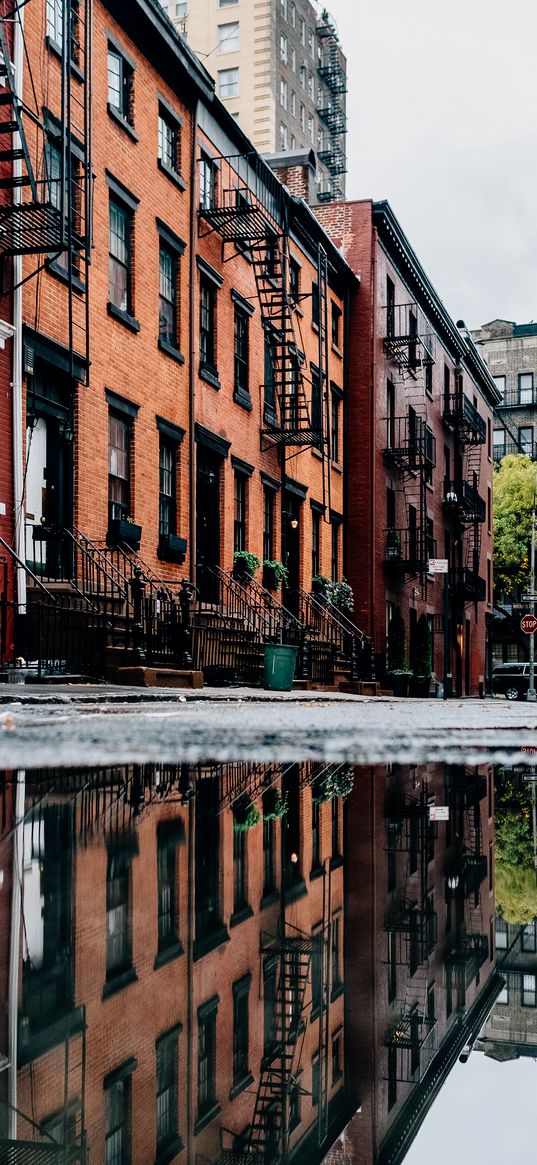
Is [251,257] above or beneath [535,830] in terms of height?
above

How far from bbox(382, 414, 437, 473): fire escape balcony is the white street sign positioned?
110 ft

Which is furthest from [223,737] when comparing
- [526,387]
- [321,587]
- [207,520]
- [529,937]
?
[526,387]

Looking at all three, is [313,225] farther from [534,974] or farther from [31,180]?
[534,974]

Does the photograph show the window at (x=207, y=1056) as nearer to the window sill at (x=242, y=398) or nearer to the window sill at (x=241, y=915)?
the window sill at (x=241, y=915)

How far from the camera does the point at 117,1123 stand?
1.34 m

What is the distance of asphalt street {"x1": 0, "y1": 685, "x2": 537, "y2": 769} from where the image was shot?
6.25 metres

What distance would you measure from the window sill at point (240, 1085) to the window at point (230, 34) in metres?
73.1

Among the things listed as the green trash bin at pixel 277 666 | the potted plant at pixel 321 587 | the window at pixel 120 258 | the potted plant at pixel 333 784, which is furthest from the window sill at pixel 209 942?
the potted plant at pixel 321 587

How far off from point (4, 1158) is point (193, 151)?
83.6 feet

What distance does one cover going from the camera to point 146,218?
74.3 ft

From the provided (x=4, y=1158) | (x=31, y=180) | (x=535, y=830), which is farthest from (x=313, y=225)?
(x=4, y=1158)

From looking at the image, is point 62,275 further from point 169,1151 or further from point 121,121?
point 169,1151

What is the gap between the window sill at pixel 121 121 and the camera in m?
20.9

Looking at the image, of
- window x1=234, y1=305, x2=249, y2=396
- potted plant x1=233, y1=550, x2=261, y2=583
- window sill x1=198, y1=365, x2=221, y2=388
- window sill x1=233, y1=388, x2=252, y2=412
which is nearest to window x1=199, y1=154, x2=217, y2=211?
window x1=234, y1=305, x2=249, y2=396
